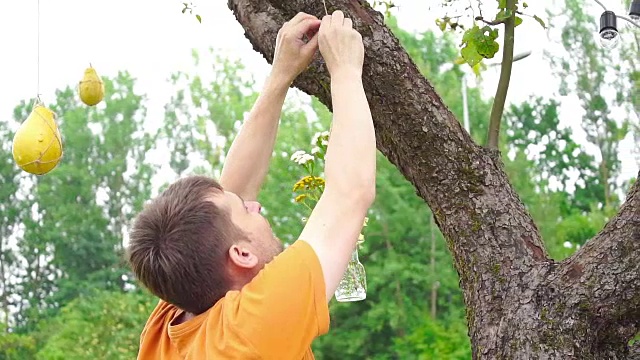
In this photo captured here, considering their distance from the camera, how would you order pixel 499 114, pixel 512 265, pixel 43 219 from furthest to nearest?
pixel 43 219
pixel 499 114
pixel 512 265

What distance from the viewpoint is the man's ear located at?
170 cm

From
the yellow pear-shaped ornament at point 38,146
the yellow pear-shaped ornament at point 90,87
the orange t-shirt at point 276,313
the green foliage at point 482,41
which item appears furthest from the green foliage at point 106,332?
the orange t-shirt at point 276,313

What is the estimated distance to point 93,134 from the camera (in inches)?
1046

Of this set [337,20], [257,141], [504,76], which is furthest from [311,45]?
[504,76]

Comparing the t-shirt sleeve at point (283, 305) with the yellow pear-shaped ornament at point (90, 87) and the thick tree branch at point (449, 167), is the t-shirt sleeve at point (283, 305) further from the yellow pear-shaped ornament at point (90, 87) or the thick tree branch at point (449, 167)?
the yellow pear-shaped ornament at point (90, 87)

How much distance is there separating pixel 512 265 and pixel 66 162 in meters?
25.0

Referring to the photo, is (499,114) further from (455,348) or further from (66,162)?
(66,162)

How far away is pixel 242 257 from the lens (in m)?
1.71

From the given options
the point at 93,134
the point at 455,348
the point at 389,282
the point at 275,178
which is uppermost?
the point at 93,134

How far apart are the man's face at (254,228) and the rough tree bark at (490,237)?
0.65 metres

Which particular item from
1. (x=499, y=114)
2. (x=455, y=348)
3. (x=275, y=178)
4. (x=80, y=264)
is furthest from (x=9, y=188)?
(x=499, y=114)

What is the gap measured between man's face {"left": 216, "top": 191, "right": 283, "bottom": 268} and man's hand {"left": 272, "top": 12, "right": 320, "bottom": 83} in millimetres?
404

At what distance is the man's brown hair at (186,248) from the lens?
67.0 inches

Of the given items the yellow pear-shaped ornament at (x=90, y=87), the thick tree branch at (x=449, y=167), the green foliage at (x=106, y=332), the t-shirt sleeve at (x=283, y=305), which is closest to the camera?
the t-shirt sleeve at (x=283, y=305)
